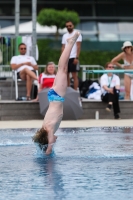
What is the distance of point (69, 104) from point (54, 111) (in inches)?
260

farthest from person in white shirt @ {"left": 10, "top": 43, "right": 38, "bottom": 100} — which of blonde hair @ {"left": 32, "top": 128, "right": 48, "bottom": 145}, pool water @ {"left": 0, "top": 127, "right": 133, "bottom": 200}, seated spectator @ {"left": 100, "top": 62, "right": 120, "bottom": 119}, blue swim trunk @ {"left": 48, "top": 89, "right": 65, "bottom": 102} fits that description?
blonde hair @ {"left": 32, "top": 128, "right": 48, "bottom": 145}

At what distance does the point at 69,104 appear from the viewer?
1498 centimetres

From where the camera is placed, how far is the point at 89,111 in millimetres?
15945

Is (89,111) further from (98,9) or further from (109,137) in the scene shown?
(98,9)

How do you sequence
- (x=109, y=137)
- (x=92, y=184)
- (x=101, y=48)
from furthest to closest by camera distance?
(x=101, y=48) → (x=109, y=137) → (x=92, y=184)

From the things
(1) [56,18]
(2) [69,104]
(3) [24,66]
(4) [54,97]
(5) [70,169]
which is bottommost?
(2) [69,104]

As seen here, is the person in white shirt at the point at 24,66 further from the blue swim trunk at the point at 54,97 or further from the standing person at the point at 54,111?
the blue swim trunk at the point at 54,97

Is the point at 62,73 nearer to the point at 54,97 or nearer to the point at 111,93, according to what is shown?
the point at 54,97

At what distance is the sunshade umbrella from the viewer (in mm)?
14961

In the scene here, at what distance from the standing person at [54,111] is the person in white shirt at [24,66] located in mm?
7349

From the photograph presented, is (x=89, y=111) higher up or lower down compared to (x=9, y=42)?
lower down

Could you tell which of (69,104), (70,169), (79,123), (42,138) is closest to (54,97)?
(42,138)

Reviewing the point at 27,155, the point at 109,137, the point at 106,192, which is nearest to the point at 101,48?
the point at 109,137

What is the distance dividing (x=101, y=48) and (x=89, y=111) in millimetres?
25058
